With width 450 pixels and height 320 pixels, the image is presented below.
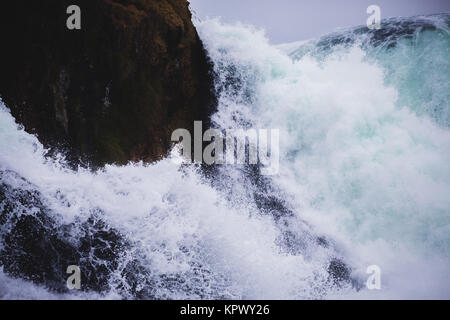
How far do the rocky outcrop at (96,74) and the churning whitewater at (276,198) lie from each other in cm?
38

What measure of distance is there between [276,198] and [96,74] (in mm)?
3778

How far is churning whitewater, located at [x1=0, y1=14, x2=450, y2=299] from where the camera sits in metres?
3.27

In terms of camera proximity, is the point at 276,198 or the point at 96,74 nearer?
the point at 96,74

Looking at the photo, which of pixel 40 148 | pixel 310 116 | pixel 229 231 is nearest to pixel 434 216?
pixel 310 116

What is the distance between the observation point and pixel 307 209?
5090mm

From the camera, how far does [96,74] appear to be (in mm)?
4473

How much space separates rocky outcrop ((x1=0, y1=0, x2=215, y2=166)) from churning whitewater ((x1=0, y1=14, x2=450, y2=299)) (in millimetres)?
382

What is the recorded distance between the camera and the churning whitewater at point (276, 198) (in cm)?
327

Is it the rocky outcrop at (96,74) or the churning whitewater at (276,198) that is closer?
the churning whitewater at (276,198)

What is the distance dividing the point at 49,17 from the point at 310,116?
4.85 meters

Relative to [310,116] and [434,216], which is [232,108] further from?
[434,216]

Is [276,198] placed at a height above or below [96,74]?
below

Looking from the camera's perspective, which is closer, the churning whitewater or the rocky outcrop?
the churning whitewater

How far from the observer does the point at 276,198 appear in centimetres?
514
